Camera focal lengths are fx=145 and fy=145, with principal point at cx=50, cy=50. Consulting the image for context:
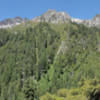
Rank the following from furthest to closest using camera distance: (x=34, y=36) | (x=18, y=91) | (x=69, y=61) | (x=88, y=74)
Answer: (x=34, y=36) < (x=69, y=61) < (x=18, y=91) < (x=88, y=74)

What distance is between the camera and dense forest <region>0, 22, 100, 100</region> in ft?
313

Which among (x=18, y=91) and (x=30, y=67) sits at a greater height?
(x=30, y=67)

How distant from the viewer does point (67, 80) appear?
321 feet

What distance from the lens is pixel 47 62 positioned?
118438 millimetres

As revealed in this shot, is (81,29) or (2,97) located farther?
(81,29)

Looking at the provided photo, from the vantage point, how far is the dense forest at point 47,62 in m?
95.2

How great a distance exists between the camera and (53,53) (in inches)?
4916

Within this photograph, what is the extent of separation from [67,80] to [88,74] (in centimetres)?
1454

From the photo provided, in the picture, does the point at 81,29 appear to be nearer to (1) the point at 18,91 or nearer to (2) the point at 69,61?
(2) the point at 69,61

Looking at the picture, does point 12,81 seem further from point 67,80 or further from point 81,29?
point 81,29

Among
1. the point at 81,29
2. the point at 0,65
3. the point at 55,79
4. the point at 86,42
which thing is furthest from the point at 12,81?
the point at 81,29

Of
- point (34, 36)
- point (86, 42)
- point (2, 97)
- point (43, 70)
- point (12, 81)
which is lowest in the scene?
point (2, 97)

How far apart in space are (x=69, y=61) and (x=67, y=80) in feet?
60.8

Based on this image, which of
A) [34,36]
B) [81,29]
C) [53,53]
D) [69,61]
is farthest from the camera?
[81,29]
